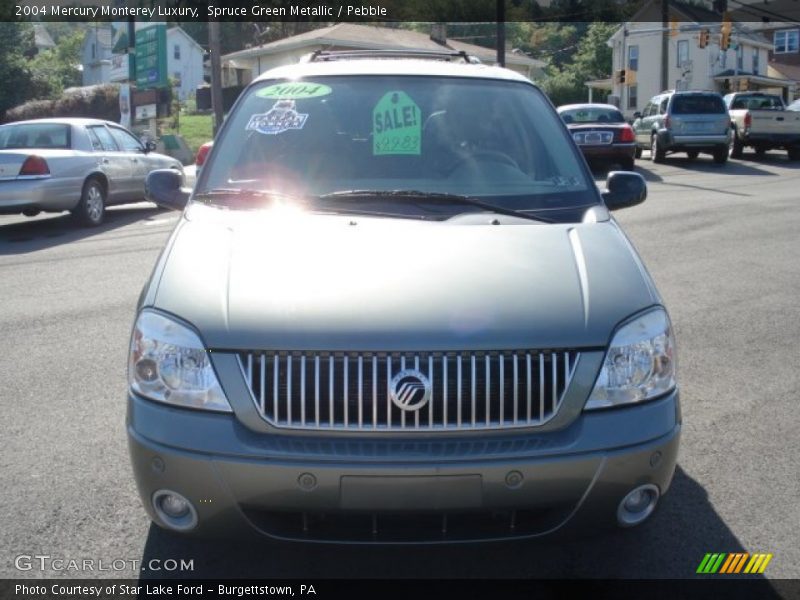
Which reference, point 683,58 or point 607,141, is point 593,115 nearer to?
point 607,141

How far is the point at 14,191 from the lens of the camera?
12.2 metres

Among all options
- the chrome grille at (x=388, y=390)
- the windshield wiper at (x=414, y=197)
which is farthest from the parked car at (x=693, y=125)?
the chrome grille at (x=388, y=390)

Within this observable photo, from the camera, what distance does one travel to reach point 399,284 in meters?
3.14

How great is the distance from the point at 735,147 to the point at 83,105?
1109 inches

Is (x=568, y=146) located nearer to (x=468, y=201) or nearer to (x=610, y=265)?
(x=468, y=201)

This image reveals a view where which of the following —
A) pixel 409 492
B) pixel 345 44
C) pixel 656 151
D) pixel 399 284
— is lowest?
pixel 409 492

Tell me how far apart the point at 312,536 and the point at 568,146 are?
2.39 metres

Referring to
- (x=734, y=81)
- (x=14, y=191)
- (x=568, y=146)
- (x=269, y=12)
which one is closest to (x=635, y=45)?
(x=734, y=81)

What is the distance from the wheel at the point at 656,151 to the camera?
80.7 feet

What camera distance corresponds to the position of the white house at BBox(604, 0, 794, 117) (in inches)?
2339

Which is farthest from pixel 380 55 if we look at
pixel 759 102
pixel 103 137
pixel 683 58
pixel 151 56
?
pixel 683 58

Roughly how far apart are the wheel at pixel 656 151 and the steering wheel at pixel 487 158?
21134 millimetres

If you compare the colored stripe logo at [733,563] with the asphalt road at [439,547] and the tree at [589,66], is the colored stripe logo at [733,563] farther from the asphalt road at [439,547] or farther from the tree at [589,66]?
the tree at [589,66]

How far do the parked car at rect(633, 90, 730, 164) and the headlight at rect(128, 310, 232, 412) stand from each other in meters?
22.2
